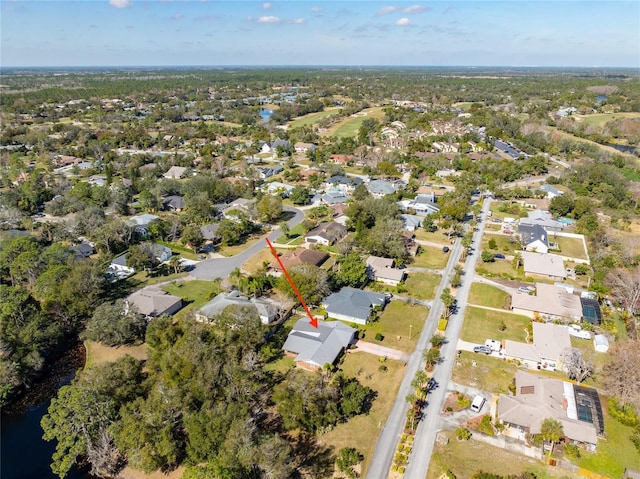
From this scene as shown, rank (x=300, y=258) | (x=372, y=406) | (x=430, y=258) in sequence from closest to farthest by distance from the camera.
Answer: (x=372, y=406), (x=300, y=258), (x=430, y=258)

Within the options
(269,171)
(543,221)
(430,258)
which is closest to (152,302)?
(430,258)

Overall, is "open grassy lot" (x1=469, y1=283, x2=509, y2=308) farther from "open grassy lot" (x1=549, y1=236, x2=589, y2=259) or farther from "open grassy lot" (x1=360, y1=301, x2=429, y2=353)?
"open grassy lot" (x1=549, y1=236, x2=589, y2=259)

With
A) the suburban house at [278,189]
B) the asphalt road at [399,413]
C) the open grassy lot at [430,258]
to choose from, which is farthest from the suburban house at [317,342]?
the suburban house at [278,189]

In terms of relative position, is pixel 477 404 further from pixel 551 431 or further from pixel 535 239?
pixel 535 239

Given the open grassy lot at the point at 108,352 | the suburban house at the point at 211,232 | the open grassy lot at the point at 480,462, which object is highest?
the suburban house at the point at 211,232

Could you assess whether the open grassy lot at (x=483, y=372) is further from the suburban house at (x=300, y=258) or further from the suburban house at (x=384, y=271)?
the suburban house at (x=300, y=258)

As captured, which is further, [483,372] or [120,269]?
[120,269]

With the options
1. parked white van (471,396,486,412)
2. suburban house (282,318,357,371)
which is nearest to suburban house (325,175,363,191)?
suburban house (282,318,357,371)
